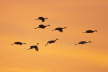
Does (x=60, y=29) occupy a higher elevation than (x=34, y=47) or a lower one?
higher

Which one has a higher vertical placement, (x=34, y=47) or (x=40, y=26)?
(x=40, y=26)

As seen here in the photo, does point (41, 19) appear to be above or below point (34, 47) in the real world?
above

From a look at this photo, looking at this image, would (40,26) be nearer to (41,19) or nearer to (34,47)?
(41,19)

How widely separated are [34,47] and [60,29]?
275 cm

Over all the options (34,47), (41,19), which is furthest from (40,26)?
(34,47)

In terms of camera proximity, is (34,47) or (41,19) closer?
(41,19)

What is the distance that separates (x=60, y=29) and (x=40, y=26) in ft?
6.27

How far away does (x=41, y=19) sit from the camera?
21.7 m

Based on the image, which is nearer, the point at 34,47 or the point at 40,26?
the point at 40,26

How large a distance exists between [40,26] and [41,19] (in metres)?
0.80

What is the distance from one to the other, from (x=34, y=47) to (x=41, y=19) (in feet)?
9.31

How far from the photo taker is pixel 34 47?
23406mm

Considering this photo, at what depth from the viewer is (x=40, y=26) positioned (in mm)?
21078
